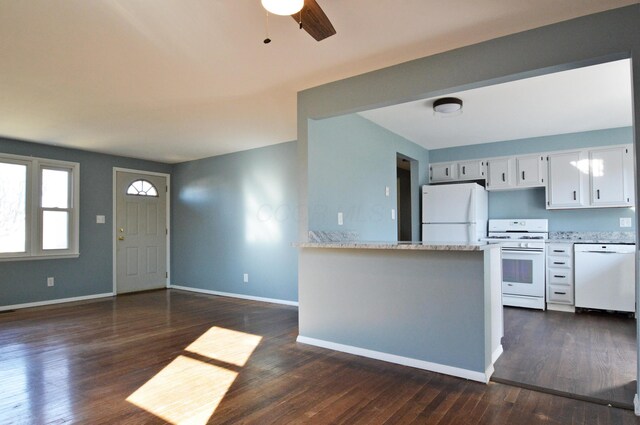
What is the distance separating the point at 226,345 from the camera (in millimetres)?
3336

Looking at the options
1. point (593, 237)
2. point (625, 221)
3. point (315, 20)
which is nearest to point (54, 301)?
point (315, 20)

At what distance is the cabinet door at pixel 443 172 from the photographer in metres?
5.85

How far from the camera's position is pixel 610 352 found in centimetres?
309

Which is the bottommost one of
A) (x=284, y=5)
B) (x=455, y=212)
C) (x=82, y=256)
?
(x=82, y=256)

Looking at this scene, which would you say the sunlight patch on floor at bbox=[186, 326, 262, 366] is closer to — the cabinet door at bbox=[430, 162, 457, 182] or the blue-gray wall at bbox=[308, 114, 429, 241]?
the blue-gray wall at bbox=[308, 114, 429, 241]

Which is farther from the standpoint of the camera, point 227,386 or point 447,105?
point 447,105

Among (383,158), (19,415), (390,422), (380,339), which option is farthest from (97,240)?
(390,422)

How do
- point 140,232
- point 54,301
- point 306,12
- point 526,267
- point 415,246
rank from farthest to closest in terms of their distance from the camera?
point 140,232 < point 54,301 < point 526,267 < point 415,246 < point 306,12

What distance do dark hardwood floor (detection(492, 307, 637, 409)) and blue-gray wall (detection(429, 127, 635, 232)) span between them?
1257 mm

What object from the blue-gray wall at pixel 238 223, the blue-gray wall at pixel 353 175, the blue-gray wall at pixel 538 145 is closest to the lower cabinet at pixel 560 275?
the blue-gray wall at pixel 538 145

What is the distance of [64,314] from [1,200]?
1.72 metres

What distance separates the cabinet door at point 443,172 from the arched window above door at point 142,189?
4869 mm

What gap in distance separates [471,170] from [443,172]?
1.39ft

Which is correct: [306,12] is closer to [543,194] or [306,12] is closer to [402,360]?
[402,360]
